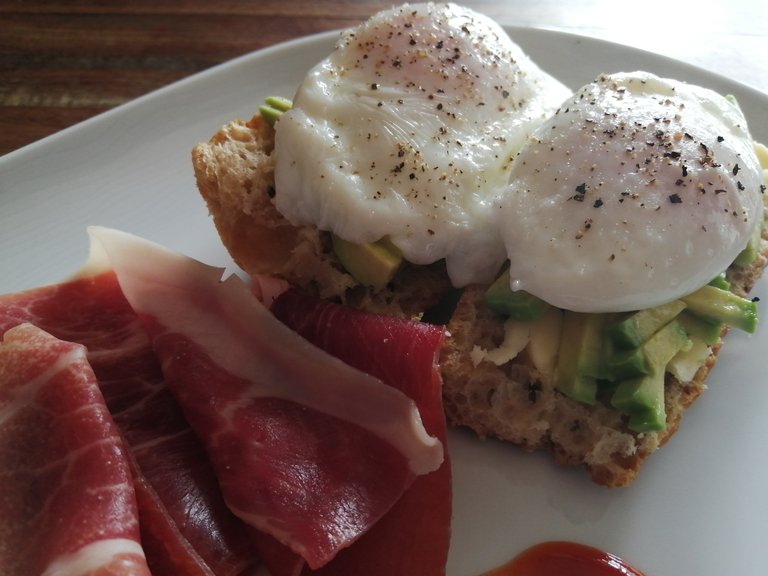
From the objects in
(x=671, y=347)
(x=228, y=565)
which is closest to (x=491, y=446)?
(x=671, y=347)

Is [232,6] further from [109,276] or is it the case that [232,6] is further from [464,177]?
[464,177]

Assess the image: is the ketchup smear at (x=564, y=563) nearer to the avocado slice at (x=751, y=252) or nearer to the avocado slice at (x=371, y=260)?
the avocado slice at (x=371, y=260)

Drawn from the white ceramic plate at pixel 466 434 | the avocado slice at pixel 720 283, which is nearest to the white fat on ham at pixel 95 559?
the white ceramic plate at pixel 466 434

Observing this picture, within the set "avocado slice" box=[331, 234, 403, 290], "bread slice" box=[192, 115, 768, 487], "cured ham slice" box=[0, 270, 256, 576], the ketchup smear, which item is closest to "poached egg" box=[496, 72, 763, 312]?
"bread slice" box=[192, 115, 768, 487]

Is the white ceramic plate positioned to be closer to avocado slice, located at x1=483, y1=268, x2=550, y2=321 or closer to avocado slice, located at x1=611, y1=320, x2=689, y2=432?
avocado slice, located at x1=611, y1=320, x2=689, y2=432

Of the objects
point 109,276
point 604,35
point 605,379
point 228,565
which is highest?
point 604,35
